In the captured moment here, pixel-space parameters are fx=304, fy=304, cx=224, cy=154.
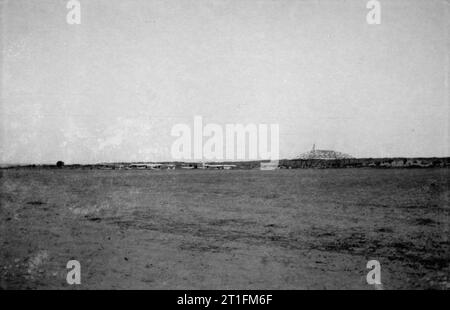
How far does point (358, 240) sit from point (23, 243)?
10.8 metres

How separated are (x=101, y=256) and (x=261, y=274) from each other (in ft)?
14.1

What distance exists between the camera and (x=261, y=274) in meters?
7.04

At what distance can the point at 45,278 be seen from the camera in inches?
250

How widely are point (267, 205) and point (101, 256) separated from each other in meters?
12.7

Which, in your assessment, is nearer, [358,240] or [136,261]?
[136,261]

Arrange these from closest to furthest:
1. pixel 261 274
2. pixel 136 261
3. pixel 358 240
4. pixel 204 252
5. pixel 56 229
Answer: pixel 261 274, pixel 136 261, pixel 204 252, pixel 358 240, pixel 56 229

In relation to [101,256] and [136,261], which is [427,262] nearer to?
[136,261]


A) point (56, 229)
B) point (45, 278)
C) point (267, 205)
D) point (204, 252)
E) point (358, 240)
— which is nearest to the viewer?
point (45, 278)

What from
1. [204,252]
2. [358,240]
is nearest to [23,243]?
[204,252]

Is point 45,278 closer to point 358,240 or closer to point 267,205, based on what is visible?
point 358,240
